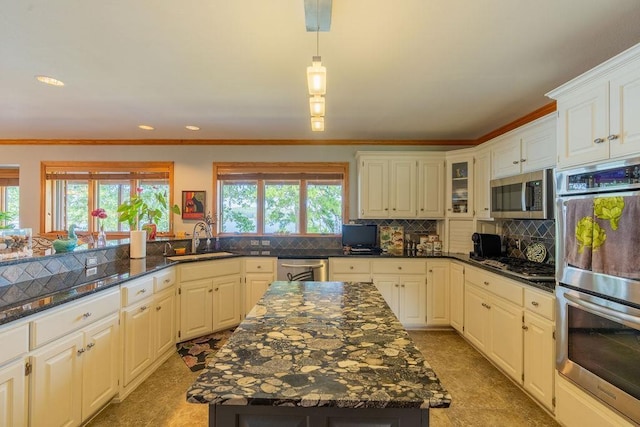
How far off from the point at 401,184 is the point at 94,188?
4367 millimetres

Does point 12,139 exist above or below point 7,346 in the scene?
above

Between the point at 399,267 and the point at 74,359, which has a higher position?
the point at 399,267

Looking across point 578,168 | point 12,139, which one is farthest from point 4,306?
point 12,139

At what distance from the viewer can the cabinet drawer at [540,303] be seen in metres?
2.03

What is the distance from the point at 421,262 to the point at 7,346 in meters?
3.47

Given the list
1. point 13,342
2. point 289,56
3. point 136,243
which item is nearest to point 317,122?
point 289,56

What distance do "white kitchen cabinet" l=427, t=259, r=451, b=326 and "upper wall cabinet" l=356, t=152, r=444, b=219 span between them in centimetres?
69

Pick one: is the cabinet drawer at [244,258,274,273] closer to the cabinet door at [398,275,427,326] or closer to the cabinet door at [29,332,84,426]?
the cabinet door at [398,275,427,326]

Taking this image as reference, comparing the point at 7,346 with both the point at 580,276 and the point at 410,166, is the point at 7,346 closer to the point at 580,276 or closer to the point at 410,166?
the point at 580,276

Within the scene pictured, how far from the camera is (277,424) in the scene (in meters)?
0.92

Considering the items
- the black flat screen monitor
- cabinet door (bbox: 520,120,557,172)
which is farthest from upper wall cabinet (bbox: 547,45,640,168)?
the black flat screen monitor

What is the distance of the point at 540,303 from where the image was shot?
6.97 ft

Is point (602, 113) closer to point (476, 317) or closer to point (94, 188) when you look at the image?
point (476, 317)

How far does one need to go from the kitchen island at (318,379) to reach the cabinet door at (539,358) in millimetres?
1430
